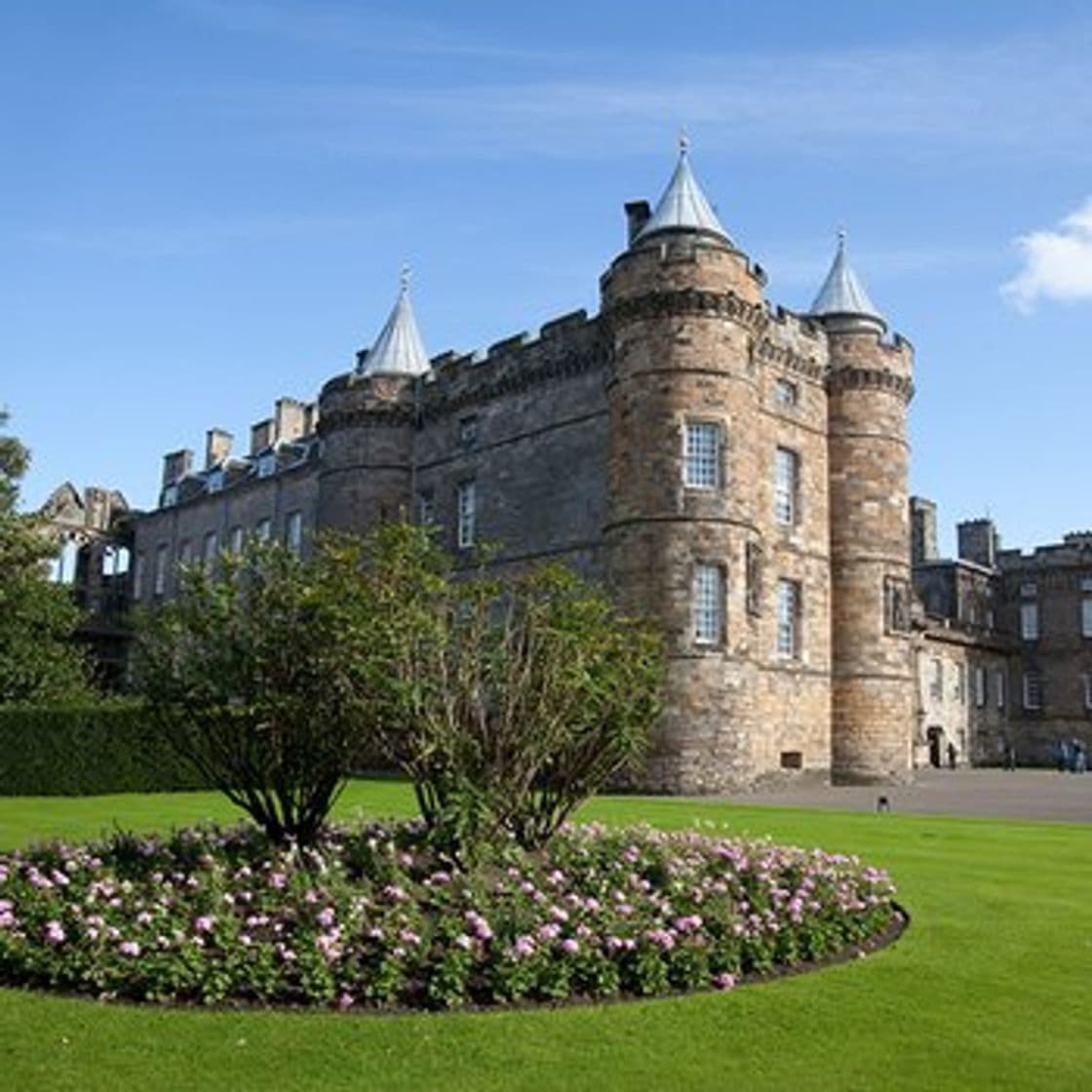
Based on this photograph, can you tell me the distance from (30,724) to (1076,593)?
170ft

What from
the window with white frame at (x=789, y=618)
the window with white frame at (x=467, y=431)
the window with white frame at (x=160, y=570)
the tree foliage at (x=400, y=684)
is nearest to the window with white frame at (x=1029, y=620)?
the window with white frame at (x=789, y=618)

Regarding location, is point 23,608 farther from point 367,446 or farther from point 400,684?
point 400,684

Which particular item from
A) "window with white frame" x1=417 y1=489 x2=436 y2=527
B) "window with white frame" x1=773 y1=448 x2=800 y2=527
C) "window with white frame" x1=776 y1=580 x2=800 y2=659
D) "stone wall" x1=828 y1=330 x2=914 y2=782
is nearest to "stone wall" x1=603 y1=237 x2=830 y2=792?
"window with white frame" x1=776 y1=580 x2=800 y2=659

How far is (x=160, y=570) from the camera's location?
195 feet

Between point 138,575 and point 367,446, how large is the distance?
24.9m

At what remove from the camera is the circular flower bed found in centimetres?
768

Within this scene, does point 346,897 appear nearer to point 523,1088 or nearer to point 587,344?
point 523,1088

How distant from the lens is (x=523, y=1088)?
6078 mm

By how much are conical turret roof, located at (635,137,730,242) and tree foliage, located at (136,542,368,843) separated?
2215 centimetres

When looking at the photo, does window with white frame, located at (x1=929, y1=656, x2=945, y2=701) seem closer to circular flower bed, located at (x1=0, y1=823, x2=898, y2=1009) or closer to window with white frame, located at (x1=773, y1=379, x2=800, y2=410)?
window with white frame, located at (x1=773, y1=379, x2=800, y2=410)

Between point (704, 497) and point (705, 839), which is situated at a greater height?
point (704, 497)

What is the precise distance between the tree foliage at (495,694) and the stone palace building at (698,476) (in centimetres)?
1379

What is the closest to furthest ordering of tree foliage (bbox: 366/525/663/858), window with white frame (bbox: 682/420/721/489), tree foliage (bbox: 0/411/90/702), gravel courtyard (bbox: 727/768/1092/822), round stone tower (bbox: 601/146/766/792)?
tree foliage (bbox: 366/525/663/858) → gravel courtyard (bbox: 727/768/1092/822) → round stone tower (bbox: 601/146/766/792) → window with white frame (bbox: 682/420/721/489) → tree foliage (bbox: 0/411/90/702)

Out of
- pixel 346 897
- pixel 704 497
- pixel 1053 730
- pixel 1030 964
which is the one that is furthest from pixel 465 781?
pixel 1053 730
